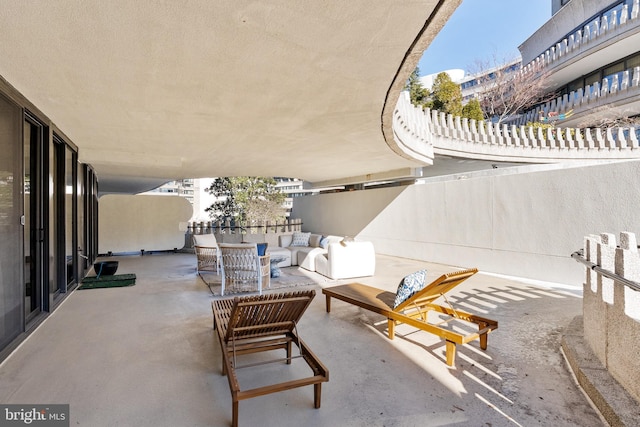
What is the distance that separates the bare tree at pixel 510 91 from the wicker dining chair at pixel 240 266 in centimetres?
1892

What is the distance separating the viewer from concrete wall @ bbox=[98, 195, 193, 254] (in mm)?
10984

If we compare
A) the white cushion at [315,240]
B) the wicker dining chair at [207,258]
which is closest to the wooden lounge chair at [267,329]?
the wicker dining chair at [207,258]

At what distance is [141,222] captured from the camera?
11445mm

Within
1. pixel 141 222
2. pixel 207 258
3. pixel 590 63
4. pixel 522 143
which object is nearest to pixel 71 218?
pixel 207 258

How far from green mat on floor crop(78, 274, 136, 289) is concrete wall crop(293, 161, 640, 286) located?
7.23 m

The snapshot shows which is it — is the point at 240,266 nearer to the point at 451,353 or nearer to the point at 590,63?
the point at 451,353

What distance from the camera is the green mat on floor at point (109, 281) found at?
6347 mm

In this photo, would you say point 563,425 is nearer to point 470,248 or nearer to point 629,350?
point 629,350

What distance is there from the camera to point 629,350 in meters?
2.25

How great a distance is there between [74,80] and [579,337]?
5.74m

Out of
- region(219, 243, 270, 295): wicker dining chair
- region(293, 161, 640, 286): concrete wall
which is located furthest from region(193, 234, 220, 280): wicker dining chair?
region(293, 161, 640, 286): concrete wall

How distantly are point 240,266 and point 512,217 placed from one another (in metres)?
5.82

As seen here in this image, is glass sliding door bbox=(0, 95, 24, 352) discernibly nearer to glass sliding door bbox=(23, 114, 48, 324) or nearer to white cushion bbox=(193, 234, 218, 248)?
glass sliding door bbox=(23, 114, 48, 324)

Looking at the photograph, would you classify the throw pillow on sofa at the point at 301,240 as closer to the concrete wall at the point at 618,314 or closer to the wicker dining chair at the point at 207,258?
the wicker dining chair at the point at 207,258
